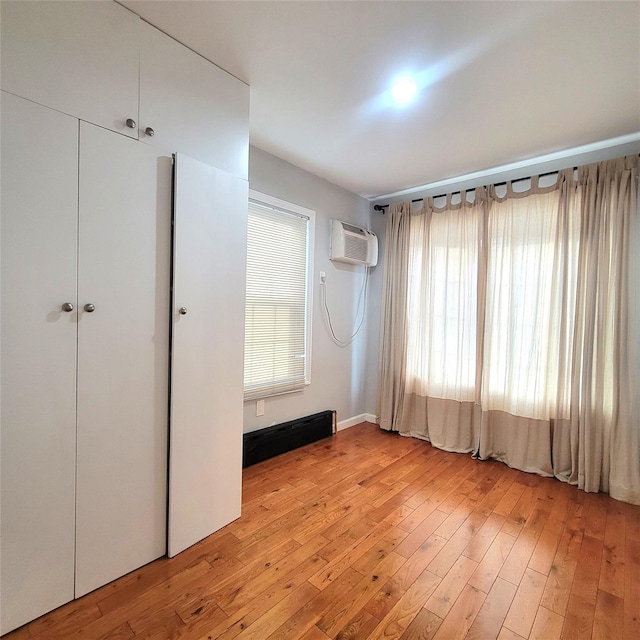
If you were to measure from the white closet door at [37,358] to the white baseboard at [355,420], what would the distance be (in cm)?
263

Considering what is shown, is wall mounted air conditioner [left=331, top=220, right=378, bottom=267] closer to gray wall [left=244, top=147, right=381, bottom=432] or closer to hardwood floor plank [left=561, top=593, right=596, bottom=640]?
gray wall [left=244, top=147, right=381, bottom=432]

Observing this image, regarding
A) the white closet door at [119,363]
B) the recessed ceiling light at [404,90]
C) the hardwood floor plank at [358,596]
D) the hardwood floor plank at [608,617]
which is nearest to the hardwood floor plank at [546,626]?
the hardwood floor plank at [608,617]

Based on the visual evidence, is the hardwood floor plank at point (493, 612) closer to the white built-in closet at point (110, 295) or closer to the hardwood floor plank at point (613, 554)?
the hardwood floor plank at point (613, 554)

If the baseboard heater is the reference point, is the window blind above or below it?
above

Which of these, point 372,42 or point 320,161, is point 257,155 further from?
point 372,42

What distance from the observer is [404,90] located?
1943mm

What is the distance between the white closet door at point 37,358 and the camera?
1223 millimetres

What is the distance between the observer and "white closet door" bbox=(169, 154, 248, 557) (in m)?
1.67

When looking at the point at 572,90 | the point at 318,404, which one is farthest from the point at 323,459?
the point at 572,90

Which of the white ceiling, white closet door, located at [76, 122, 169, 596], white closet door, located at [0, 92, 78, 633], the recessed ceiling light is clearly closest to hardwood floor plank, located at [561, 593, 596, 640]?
white closet door, located at [76, 122, 169, 596]

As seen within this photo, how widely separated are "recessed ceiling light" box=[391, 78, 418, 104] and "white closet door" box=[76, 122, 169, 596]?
1383 millimetres

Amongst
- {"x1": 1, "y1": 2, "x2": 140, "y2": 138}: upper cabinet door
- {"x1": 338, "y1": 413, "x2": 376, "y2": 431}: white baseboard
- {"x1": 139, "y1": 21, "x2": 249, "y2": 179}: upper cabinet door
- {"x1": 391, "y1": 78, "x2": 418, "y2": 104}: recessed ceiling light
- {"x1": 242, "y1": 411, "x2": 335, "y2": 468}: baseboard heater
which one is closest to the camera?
{"x1": 1, "y1": 2, "x2": 140, "y2": 138}: upper cabinet door

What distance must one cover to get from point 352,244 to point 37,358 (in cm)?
278

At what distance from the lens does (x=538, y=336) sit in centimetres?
273
